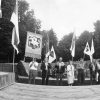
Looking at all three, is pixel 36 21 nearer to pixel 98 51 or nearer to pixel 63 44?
pixel 98 51

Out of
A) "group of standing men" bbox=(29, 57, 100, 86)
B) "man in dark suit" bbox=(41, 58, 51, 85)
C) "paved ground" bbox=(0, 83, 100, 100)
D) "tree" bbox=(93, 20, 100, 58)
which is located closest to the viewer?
"paved ground" bbox=(0, 83, 100, 100)

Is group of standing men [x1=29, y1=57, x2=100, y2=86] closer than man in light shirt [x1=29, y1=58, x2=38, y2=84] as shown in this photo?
No

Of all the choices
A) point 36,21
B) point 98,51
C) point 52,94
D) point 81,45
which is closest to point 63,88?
point 52,94

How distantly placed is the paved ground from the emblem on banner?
302 inches

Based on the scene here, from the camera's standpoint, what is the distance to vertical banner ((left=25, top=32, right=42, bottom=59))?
14125 mm

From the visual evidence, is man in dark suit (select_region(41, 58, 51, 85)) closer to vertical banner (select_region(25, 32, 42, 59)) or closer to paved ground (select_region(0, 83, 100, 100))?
vertical banner (select_region(25, 32, 42, 59))

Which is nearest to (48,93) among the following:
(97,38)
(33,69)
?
(33,69)

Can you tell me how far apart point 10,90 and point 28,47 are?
8825 millimetres

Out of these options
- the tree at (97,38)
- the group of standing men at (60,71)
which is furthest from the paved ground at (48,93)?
the tree at (97,38)

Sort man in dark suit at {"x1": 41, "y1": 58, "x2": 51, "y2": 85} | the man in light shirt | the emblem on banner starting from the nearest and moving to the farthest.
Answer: the emblem on banner, the man in light shirt, man in dark suit at {"x1": 41, "y1": 58, "x2": 51, "y2": 85}

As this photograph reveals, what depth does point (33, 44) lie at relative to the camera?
1413 centimetres

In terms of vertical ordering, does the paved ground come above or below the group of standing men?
below

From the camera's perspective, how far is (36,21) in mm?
56406

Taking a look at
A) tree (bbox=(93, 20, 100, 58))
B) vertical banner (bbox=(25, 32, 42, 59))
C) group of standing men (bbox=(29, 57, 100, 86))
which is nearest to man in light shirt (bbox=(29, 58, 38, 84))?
group of standing men (bbox=(29, 57, 100, 86))
